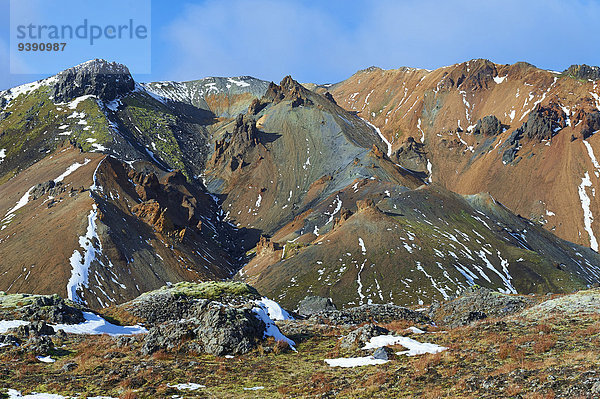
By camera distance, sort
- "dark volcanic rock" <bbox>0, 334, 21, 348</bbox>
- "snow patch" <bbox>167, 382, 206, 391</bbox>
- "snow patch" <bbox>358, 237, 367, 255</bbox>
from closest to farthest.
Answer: "snow patch" <bbox>167, 382, 206, 391</bbox>
"dark volcanic rock" <bbox>0, 334, 21, 348</bbox>
"snow patch" <bbox>358, 237, 367, 255</bbox>

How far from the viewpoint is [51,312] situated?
48188 millimetres

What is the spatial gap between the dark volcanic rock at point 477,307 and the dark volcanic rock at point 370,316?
3.00 meters

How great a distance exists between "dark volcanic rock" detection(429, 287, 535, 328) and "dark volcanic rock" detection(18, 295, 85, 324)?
38809 mm

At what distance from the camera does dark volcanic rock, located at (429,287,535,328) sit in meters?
50.4

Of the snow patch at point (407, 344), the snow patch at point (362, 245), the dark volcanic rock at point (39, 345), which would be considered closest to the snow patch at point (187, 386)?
the snow patch at point (407, 344)

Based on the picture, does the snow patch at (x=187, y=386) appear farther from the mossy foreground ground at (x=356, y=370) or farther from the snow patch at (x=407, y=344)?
the snow patch at (x=407, y=344)

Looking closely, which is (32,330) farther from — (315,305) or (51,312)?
(315,305)

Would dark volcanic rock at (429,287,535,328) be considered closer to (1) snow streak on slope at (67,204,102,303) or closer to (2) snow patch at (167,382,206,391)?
(2) snow patch at (167,382,206,391)

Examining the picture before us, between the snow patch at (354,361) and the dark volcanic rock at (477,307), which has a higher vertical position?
the dark volcanic rock at (477,307)

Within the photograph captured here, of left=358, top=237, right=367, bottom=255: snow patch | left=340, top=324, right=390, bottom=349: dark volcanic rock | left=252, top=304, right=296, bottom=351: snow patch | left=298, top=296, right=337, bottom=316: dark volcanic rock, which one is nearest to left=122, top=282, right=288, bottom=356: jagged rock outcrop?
left=252, top=304, right=296, bottom=351: snow patch

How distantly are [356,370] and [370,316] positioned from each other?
25.9m

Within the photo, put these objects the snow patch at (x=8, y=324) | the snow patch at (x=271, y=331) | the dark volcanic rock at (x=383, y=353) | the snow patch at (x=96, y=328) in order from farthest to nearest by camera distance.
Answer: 1. the snow patch at (x=96, y=328)
2. the snow patch at (x=8, y=324)
3. the snow patch at (x=271, y=331)
4. the dark volcanic rock at (x=383, y=353)

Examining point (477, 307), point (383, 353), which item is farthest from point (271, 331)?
point (477, 307)

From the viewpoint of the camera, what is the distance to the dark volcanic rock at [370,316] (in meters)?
52.3
